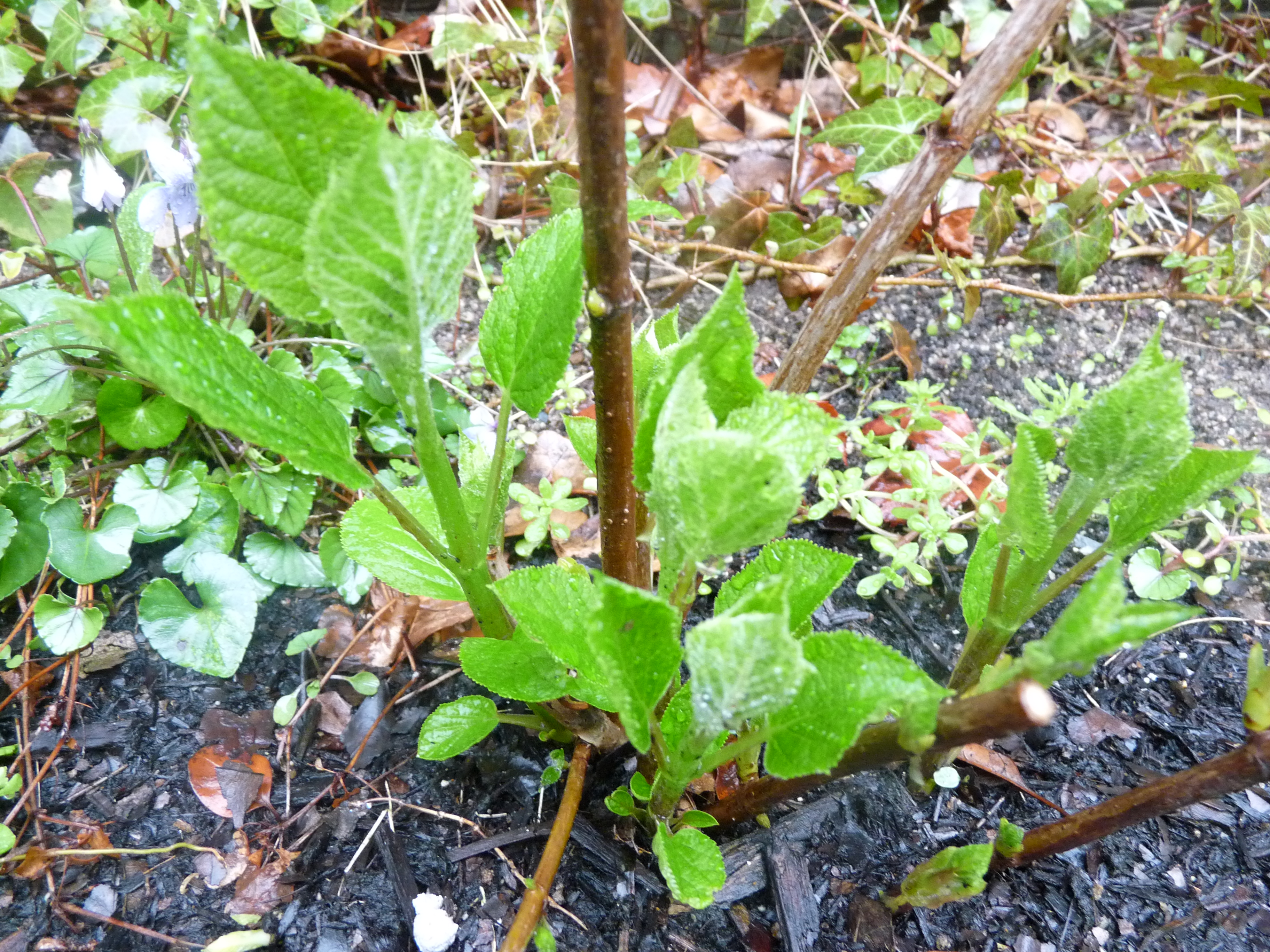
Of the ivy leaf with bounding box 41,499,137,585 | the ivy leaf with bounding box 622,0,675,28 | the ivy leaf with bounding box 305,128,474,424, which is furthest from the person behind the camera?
the ivy leaf with bounding box 622,0,675,28

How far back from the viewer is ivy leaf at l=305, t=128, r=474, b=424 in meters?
0.46

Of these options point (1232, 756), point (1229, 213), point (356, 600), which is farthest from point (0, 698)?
point (1229, 213)

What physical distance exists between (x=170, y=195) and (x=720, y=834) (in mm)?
1240

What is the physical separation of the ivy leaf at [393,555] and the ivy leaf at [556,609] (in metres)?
0.13

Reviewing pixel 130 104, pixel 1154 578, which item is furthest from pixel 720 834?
pixel 130 104

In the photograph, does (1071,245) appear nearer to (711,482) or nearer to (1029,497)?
(1029,497)

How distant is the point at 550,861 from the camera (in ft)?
2.59

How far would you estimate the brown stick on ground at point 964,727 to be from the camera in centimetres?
47

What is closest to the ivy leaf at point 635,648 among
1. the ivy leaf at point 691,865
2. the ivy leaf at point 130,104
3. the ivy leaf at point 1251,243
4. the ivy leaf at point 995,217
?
the ivy leaf at point 691,865

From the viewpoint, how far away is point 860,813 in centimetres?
100

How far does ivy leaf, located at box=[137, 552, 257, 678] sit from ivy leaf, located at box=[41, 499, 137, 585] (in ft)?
0.22

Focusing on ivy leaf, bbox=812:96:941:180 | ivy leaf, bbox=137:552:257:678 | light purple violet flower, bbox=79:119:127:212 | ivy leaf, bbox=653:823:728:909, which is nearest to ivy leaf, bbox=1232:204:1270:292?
ivy leaf, bbox=812:96:941:180

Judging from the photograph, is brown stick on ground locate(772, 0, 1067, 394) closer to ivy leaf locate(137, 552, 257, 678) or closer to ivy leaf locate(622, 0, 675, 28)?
ivy leaf locate(137, 552, 257, 678)

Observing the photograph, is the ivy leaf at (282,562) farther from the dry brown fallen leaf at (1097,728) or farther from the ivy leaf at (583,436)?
the dry brown fallen leaf at (1097,728)
